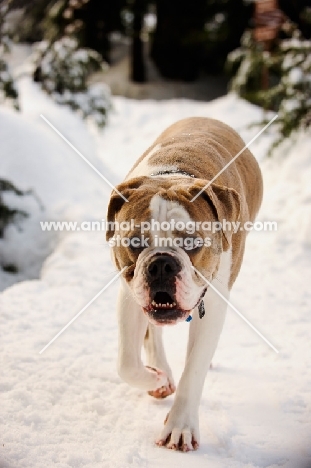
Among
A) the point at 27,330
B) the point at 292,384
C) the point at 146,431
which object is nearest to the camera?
the point at 146,431

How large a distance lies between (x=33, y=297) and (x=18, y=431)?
74.1 inches

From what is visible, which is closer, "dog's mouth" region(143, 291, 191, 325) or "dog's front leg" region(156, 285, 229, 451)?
"dog's mouth" region(143, 291, 191, 325)

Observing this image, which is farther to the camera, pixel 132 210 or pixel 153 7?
pixel 153 7

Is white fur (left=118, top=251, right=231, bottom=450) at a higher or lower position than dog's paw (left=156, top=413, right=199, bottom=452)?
higher

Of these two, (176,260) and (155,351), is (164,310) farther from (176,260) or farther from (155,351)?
(155,351)

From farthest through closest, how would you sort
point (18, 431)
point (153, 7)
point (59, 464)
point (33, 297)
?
point (153, 7) → point (33, 297) → point (18, 431) → point (59, 464)

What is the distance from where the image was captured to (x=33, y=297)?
4.54 meters

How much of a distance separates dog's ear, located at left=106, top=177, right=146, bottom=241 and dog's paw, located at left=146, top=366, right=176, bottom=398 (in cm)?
85

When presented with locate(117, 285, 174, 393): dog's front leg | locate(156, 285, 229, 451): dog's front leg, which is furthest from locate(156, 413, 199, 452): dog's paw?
locate(117, 285, 174, 393): dog's front leg

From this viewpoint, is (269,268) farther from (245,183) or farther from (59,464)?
(59,464)

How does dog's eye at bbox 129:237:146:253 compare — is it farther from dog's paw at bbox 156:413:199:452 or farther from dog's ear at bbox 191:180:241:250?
dog's paw at bbox 156:413:199:452

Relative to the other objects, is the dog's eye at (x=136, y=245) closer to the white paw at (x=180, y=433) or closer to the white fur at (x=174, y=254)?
the white fur at (x=174, y=254)

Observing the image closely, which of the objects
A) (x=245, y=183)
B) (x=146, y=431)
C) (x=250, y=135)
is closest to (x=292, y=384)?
(x=146, y=431)

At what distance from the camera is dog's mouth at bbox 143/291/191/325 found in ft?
8.18
